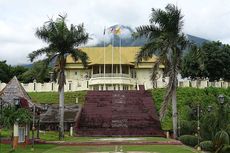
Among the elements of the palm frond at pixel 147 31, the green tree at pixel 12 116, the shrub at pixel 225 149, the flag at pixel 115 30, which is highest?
the flag at pixel 115 30

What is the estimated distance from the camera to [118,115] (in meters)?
51.3

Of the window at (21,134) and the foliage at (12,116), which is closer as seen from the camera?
the foliage at (12,116)

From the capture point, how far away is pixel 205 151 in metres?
32.0

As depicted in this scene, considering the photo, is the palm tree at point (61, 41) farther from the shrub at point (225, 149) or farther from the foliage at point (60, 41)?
the shrub at point (225, 149)

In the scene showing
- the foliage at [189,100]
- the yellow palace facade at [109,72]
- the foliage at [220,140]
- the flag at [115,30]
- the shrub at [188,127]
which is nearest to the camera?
the foliage at [220,140]

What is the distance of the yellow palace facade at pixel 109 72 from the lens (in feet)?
233

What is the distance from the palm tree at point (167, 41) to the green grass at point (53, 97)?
63.0 ft

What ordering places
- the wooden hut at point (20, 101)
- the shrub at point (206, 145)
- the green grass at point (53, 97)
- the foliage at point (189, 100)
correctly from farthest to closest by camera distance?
the green grass at point (53, 97) < the foliage at point (189, 100) < the wooden hut at point (20, 101) < the shrub at point (206, 145)

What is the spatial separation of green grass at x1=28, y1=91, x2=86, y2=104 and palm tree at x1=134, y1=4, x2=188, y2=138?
19.2 meters

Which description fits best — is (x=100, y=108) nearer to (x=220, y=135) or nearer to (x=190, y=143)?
(x=190, y=143)

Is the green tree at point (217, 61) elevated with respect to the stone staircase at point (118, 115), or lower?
elevated

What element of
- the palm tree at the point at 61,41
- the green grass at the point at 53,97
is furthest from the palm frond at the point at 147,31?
the green grass at the point at 53,97

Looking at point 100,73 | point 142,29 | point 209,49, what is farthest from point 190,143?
point 209,49

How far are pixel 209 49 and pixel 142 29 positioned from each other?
134 ft
